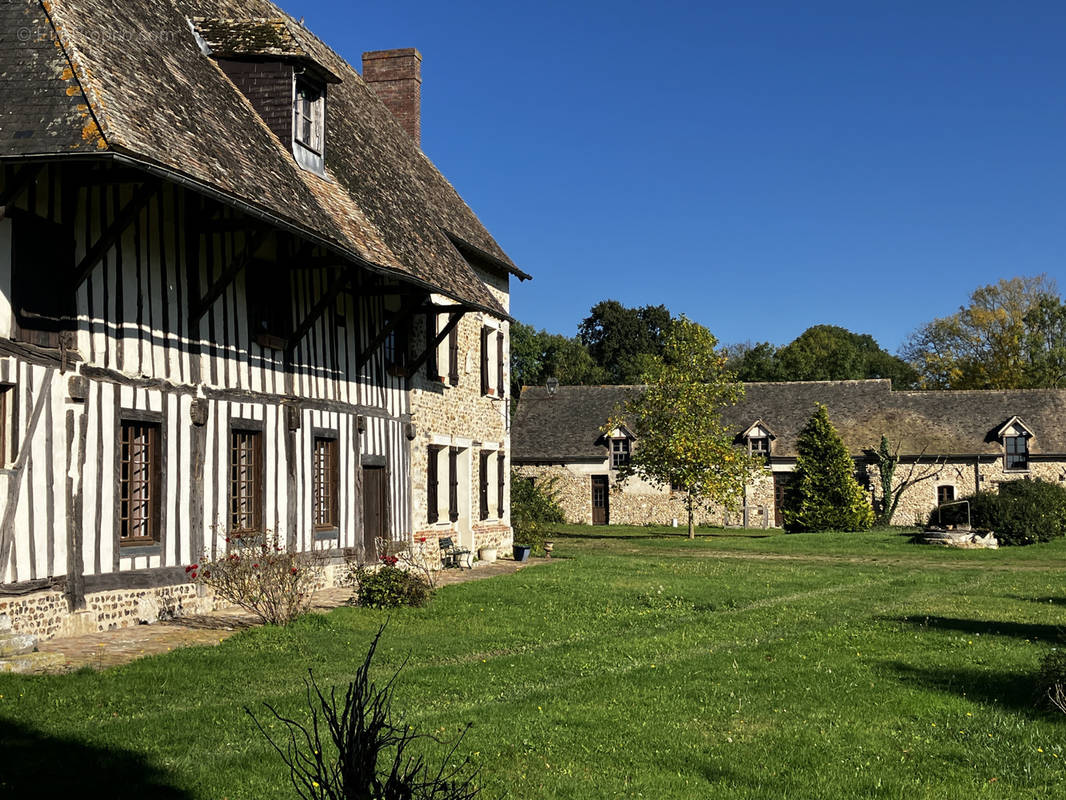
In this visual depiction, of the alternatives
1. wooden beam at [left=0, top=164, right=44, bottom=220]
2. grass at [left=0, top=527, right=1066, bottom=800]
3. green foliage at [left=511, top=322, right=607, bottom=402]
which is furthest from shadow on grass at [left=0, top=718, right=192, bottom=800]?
green foliage at [left=511, top=322, right=607, bottom=402]

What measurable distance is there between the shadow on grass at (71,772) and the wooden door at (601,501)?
123ft

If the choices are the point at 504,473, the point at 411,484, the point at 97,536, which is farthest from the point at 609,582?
the point at 97,536

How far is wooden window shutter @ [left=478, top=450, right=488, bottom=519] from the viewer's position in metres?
23.1

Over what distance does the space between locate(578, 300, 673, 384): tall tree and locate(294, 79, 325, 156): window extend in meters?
56.0

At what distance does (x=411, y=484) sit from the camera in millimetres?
19234

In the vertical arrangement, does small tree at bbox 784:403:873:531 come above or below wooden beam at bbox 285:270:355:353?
below

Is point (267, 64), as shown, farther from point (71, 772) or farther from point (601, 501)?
point (601, 501)

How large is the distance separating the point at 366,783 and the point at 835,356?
62.7m

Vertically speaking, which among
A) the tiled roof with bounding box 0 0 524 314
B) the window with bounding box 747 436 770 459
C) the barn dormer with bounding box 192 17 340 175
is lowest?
the window with bounding box 747 436 770 459

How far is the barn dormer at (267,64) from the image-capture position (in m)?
15.3

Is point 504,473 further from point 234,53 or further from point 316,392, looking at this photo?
point 234,53

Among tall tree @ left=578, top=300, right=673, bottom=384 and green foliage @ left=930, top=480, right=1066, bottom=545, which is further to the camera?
tall tree @ left=578, top=300, right=673, bottom=384

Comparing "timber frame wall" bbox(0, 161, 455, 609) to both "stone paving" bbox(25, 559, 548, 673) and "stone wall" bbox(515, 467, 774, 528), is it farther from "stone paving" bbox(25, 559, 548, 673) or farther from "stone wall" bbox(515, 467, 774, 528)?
"stone wall" bbox(515, 467, 774, 528)

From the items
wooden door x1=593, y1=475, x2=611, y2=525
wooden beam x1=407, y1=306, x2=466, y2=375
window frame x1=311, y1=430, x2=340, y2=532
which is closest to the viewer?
window frame x1=311, y1=430, x2=340, y2=532
